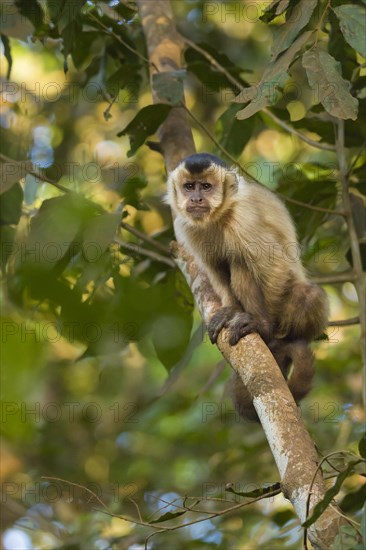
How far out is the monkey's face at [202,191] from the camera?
4.51 metres

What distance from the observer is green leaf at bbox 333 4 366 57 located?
Answer: 266cm

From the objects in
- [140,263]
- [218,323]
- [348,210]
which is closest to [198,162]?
[140,263]

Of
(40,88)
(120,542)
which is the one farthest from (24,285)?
(40,88)

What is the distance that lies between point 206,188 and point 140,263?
0.62 metres

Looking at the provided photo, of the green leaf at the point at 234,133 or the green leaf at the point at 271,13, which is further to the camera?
the green leaf at the point at 234,133

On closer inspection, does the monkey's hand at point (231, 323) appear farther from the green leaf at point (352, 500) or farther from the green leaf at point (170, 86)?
the green leaf at point (170, 86)

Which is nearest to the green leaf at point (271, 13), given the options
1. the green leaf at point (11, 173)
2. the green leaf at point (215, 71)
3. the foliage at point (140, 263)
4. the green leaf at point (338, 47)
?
the foliage at point (140, 263)

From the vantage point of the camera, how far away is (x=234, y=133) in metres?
4.74

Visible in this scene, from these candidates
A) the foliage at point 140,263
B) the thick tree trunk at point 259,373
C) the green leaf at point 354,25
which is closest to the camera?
the foliage at point 140,263

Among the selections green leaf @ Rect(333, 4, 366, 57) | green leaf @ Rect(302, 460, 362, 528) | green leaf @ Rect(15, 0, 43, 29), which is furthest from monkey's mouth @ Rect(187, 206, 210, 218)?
green leaf @ Rect(302, 460, 362, 528)

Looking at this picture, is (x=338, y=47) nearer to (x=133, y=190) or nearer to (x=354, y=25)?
(x=354, y=25)

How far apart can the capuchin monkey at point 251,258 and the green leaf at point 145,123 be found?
0.26 m

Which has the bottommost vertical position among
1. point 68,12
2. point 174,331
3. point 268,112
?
point 174,331

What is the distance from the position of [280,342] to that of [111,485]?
3.64 meters
